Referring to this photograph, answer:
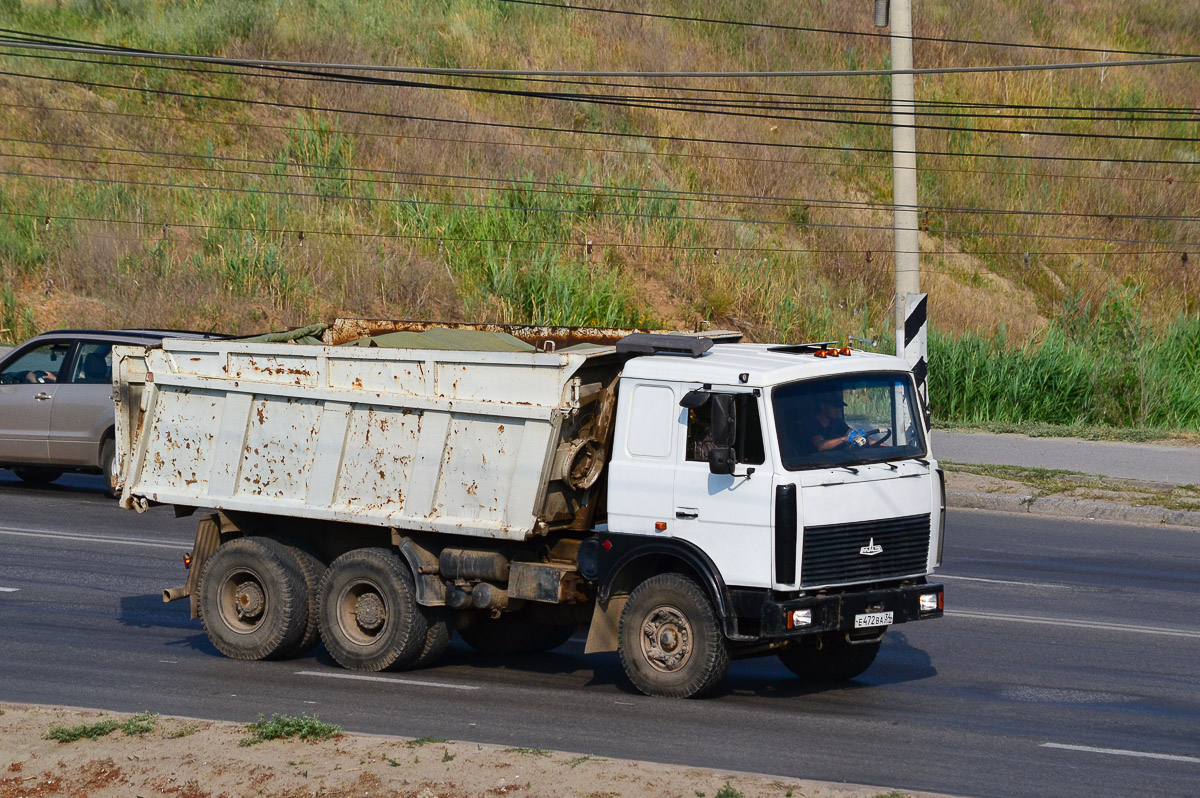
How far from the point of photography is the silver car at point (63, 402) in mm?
16266

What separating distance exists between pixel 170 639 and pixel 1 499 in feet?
24.5

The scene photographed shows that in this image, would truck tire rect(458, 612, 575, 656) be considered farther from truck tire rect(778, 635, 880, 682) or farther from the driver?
the driver

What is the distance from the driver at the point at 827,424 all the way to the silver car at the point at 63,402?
32.7 ft

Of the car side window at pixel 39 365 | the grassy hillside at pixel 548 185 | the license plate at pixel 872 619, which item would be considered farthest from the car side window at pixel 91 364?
the grassy hillside at pixel 548 185

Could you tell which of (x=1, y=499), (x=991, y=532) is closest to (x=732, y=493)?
(x=991, y=532)

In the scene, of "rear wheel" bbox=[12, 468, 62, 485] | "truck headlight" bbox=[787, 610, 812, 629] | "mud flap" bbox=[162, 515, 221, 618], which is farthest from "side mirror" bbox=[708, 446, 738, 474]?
"rear wheel" bbox=[12, 468, 62, 485]

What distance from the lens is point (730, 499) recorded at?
807cm

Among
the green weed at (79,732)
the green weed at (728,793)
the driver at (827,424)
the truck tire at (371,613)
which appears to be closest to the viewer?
the green weed at (728,793)

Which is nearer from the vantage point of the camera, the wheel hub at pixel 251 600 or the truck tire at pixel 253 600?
the truck tire at pixel 253 600

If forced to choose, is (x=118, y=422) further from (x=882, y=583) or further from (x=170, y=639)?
(x=882, y=583)

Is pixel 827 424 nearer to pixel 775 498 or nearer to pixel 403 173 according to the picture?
pixel 775 498

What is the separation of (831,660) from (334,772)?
390 cm

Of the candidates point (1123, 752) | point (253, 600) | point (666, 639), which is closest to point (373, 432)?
point (253, 600)

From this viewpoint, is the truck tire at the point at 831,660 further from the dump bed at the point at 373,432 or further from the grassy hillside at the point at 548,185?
the grassy hillside at the point at 548,185
